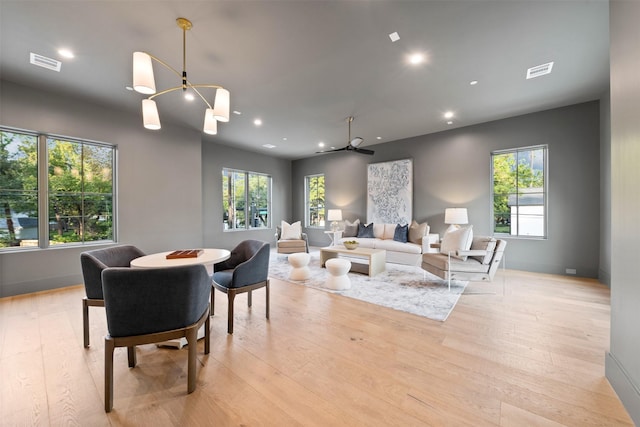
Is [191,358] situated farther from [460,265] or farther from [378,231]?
[378,231]

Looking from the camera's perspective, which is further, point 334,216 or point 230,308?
point 334,216

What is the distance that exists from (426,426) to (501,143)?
18.7 ft

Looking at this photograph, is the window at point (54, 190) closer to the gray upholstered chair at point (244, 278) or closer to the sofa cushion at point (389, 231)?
the gray upholstered chair at point (244, 278)

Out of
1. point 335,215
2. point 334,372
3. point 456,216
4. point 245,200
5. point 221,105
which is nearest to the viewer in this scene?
point 334,372

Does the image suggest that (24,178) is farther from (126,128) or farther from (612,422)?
(612,422)

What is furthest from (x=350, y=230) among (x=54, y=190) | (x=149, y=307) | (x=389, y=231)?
(x=54, y=190)

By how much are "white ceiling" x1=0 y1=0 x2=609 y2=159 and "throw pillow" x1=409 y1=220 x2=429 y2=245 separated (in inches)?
97.1

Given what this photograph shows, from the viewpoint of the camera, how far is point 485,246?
3754 mm

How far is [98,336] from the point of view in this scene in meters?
2.45

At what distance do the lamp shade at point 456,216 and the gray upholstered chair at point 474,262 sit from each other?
146cm

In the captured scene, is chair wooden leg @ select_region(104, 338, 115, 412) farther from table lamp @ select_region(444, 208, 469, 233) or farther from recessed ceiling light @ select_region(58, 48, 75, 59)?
table lamp @ select_region(444, 208, 469, 233)

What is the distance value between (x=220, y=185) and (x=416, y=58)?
571 centimetres

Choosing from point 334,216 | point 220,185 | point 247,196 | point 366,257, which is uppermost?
point 220,185

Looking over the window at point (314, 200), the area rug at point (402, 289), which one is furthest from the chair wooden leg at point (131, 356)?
the window at point (314, 200)
